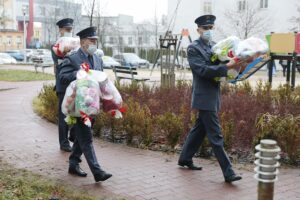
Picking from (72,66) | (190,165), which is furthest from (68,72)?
(190,165)

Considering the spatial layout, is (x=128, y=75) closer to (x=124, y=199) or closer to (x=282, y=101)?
(x=282, y=101)

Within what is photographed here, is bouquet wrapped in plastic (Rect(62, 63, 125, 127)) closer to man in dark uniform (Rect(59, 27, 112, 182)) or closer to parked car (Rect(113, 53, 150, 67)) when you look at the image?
man in dark uniform (Rect(59, 27, 112, 182))

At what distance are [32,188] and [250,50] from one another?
2801 mm

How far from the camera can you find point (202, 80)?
18.0 feet

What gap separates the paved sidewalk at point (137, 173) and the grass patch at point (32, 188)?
0.20m

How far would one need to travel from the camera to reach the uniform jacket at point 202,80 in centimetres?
535

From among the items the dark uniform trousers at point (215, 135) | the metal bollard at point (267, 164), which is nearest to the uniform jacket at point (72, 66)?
the dark uniform trousers at point (215, 135)

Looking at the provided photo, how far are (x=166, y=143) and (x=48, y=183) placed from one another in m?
2.34

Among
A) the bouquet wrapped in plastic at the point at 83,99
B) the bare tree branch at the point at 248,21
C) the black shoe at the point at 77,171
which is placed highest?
the bare tree branch at the point at 248,21

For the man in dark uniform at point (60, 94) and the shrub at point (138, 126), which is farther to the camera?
the shrub at point (138, 126)

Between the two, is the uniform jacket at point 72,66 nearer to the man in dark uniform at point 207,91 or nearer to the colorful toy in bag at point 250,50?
the man in dark uniform at point 207,91

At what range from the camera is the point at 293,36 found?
544 inches

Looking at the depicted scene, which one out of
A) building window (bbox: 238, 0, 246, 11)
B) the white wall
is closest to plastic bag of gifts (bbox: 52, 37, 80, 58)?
the white wall

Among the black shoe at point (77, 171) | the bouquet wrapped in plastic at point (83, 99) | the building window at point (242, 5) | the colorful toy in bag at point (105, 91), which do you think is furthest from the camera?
the building window at point (242, 5)
